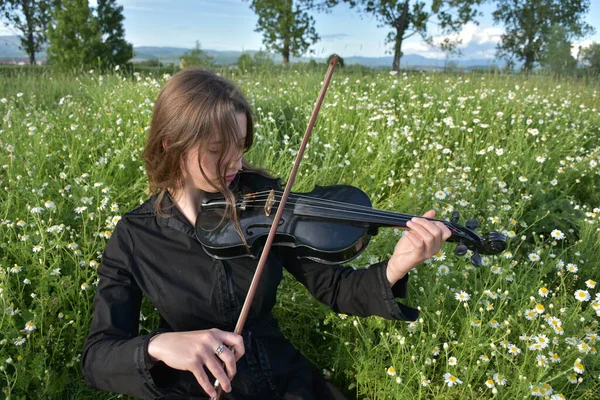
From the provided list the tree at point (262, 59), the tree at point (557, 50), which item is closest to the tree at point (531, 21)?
the tree at point (557, 50)

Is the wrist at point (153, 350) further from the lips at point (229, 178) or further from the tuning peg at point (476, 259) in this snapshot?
the tuning peg at point (476, 259)

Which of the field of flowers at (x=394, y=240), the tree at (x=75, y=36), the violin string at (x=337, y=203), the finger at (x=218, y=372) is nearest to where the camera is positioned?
the finger at (x=218, y=372)

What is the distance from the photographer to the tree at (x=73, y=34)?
20000 mm

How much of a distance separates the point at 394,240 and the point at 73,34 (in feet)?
74.3

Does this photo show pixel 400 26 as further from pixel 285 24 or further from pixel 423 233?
pixel 423 233

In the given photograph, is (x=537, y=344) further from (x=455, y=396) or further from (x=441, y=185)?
(x=441, y=185)

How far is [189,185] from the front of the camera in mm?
1641

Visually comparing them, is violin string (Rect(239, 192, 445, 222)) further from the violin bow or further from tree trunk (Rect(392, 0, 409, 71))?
tree trunk (Rect(392, 0, 409, 71))

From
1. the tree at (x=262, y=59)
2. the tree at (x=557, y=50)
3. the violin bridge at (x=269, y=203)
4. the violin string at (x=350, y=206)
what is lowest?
the violin bridge at (x=269, y=203)

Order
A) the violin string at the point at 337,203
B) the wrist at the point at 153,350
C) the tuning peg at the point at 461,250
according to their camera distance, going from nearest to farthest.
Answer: the wrist at the point at 153,350
the tuning peg at the point at 461,250
the violin string at the point at 337,203

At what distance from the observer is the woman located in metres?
1.47

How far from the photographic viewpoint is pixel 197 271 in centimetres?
154

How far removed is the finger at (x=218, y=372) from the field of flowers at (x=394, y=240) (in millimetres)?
845

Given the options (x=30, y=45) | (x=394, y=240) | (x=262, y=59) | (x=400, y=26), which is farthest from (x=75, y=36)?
(x=394, y=240)
